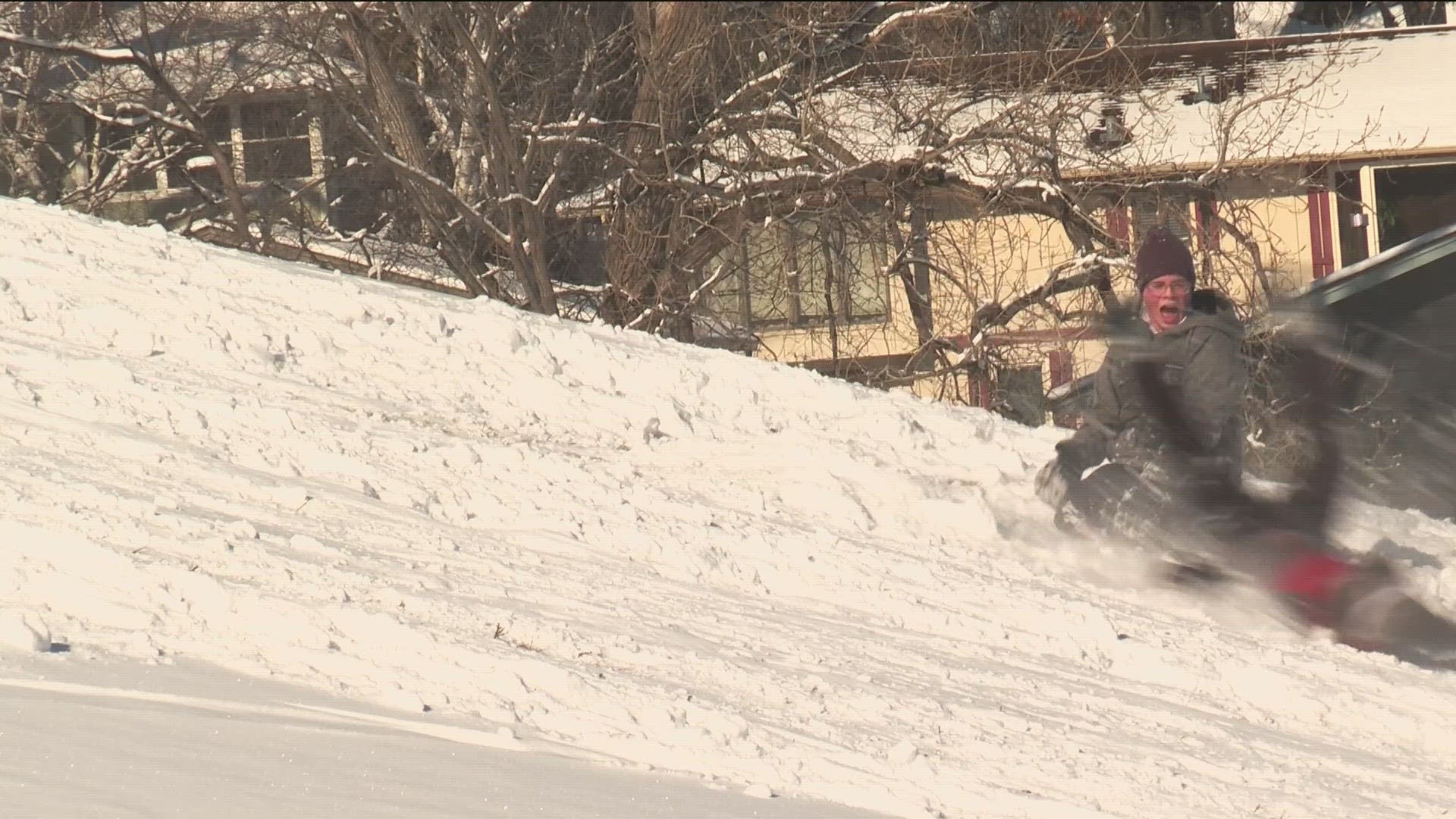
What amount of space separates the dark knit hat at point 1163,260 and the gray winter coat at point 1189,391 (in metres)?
0.13

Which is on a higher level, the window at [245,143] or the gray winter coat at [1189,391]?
the window at [245,143]

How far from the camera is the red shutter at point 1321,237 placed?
2081cm

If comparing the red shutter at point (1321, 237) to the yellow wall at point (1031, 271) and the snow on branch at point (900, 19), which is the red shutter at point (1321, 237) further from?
the snow on branch at point (900, 19)

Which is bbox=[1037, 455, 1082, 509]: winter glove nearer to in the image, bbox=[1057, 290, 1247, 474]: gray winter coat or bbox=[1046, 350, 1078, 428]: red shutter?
bbox=[1057, 290, 1247, 474]: gray winter coat

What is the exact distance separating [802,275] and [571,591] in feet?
36.9

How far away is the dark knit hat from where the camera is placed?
23.8ft

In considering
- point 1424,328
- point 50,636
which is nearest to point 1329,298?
point 1424,328

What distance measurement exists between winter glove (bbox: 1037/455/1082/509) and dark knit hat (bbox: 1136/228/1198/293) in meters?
0.84

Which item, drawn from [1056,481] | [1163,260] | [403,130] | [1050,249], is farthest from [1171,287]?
[403,130]

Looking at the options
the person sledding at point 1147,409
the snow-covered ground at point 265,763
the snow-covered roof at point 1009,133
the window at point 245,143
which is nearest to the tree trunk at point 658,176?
the snow-covered roof at point 1009,133

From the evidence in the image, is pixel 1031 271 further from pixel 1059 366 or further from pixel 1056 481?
pixel 1056 481

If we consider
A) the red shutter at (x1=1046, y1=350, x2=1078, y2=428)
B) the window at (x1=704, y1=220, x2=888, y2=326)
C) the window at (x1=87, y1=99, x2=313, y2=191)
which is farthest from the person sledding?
the window at (x1=87, y1=99, x2=313, y2=191)

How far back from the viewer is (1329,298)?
1407cm

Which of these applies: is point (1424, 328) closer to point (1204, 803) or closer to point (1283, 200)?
point (1283, 200)
